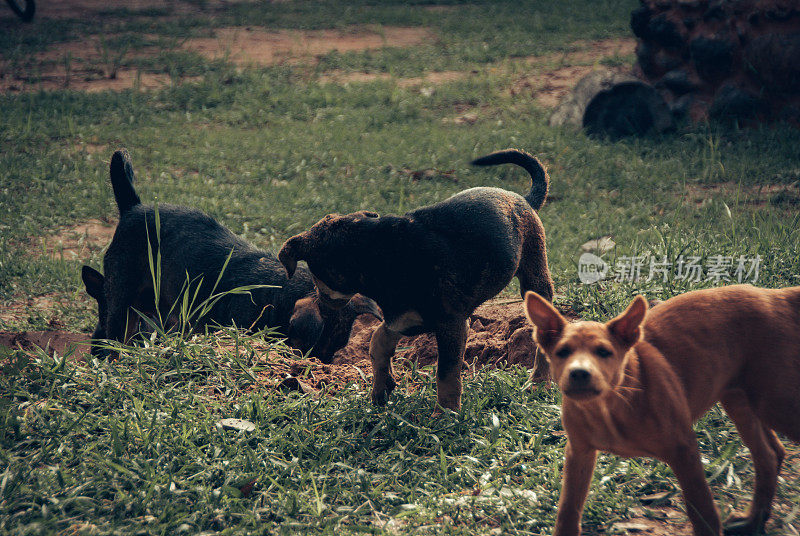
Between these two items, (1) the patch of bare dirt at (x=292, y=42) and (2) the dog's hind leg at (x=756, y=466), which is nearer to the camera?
(2) the dog's hind leg at (x=756, y=466)

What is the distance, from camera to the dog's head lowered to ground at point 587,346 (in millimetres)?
2363

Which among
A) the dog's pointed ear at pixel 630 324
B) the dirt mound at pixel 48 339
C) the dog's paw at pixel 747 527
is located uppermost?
the dog's pointed ear at pixel 630 324

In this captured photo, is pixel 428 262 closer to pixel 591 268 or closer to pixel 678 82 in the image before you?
pixel 591 268

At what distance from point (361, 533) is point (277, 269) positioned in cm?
239

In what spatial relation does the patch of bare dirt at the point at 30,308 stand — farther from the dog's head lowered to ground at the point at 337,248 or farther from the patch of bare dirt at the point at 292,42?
the patch of bare dirt at the point at 292,42

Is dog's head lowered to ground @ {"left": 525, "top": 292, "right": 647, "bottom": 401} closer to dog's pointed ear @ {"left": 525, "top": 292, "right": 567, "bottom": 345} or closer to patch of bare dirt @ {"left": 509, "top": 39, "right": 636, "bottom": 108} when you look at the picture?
dog's pointed ear @ {"left": 525, "top": 292, "right": 567, "bottom": 345}

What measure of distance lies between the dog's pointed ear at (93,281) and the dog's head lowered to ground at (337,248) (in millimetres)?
2124

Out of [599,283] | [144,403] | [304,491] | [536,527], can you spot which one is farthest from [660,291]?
[144,403]

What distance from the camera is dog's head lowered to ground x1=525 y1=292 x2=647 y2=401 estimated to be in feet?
7.75

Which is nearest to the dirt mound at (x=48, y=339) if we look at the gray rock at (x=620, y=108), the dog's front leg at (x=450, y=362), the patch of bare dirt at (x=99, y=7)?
the dog's front leg at (x=450, y=362)

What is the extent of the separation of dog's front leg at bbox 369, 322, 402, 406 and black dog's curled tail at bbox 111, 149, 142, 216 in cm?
239

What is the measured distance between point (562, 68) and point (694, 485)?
10.6m

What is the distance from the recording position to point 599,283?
5281 mm

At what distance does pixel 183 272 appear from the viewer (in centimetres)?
493
